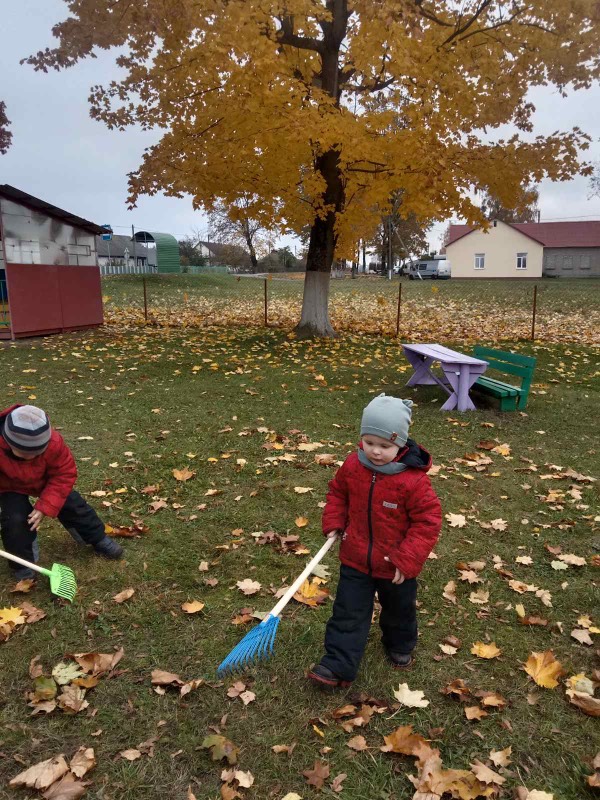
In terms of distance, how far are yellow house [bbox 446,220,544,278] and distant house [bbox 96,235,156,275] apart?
25.4 metres

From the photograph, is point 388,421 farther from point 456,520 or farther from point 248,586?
point 456,520

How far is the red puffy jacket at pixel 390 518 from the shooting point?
2.51 metres

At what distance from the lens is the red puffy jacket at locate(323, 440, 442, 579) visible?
8.23ft

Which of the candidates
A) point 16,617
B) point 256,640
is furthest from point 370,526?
point 16,617

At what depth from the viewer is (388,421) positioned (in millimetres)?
2451

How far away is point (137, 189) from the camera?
12.0 meters

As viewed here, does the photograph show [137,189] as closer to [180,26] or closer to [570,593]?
[180,26]

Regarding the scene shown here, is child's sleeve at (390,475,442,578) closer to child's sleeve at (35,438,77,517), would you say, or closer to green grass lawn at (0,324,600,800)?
green grass lawn at (0,324,600,800)

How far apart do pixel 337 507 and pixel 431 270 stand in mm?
50671

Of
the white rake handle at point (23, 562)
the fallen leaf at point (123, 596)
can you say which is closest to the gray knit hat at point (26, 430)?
the white rake handle at point (23, 562)

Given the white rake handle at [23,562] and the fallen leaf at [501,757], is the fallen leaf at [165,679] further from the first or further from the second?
the fallen leaf at [501,757]

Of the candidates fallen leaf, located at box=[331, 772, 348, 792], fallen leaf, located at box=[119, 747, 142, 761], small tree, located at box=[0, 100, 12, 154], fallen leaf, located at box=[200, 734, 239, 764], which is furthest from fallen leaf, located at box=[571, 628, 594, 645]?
small tree, located at box=[0, 100, 12, 154]

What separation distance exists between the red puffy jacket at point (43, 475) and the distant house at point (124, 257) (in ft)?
126

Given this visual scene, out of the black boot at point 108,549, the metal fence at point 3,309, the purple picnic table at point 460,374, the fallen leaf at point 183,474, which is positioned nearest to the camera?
the black boot at point 108,549
